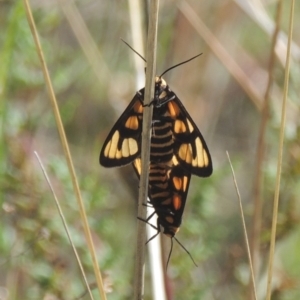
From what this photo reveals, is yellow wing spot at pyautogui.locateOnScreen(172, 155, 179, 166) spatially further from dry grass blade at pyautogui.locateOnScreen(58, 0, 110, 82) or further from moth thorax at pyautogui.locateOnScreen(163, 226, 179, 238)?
dry grass blade at pyautogui.locateOnScreen(58, 0, 110, 82)

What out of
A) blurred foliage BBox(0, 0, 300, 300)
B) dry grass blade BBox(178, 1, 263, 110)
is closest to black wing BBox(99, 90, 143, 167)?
blurred foliage BBox(0, 0, 300, 300)

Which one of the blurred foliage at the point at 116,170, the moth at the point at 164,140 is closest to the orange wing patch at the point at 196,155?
the moth at the point at 164,140

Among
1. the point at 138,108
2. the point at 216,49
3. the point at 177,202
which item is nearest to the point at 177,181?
the point at 177,202

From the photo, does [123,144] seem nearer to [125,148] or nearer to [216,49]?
[125,148]

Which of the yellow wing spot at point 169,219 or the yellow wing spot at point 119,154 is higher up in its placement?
the yellow wing spot at point 119,154

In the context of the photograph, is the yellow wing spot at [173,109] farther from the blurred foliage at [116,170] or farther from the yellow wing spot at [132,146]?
the blurred foliage at [116,170]
